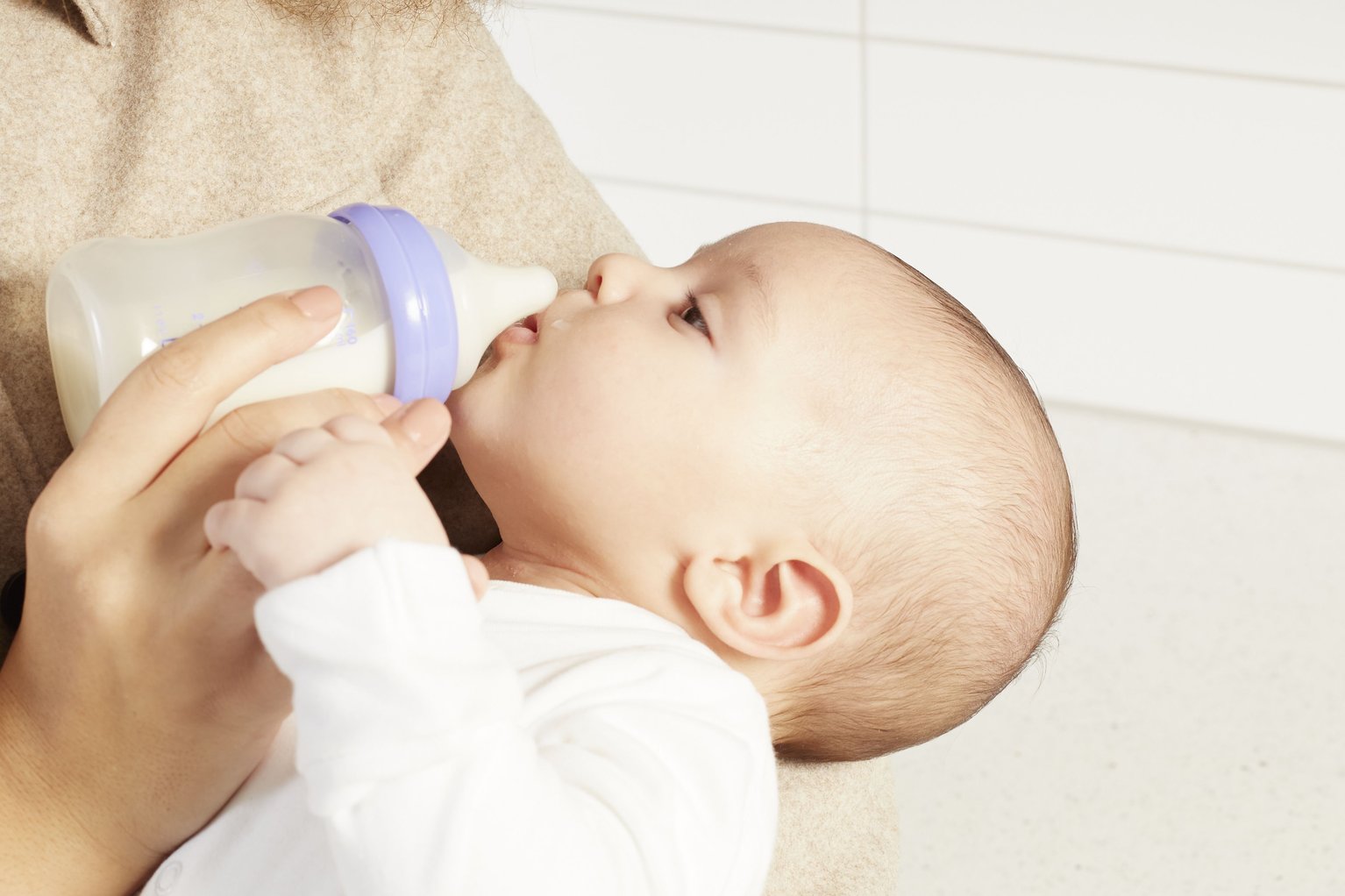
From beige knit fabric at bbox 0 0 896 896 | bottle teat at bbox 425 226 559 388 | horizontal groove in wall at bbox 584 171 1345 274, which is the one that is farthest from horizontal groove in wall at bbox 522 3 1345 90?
bottle teat at bbox 425 226 559 388

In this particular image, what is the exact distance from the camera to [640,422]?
1.00m

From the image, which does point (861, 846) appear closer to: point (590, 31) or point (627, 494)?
point (627, 494)

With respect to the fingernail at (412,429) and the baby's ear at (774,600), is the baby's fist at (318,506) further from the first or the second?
the baby's ear at (774,600)

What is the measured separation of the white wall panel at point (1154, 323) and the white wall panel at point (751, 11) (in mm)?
634

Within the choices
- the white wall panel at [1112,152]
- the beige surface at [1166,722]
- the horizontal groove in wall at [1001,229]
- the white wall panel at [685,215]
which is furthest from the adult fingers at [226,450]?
the white wall panel at [1112,152]

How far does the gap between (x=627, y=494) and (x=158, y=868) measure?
402 mm

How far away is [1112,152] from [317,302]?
210cm

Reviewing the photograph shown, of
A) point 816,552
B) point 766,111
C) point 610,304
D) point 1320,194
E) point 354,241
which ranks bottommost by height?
point 1320,194

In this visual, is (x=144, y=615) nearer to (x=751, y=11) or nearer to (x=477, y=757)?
(x=477, y=757)

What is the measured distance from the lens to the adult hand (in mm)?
733

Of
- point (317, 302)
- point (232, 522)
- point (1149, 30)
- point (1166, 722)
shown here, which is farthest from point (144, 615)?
point (1149, 30)

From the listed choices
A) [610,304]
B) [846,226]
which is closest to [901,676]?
[610,304]

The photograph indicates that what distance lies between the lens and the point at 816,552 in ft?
3.33

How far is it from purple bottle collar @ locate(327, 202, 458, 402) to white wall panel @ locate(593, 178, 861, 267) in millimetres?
1391
